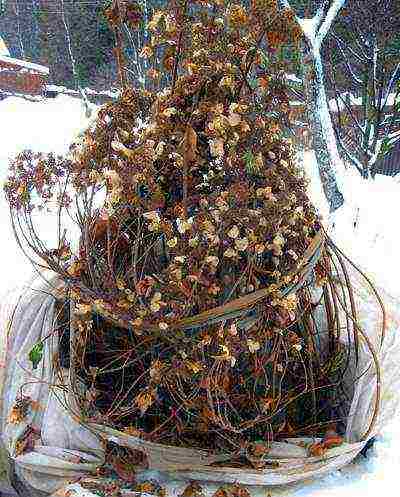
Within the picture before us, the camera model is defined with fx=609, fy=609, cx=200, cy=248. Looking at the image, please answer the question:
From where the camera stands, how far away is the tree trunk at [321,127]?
16.7 feet

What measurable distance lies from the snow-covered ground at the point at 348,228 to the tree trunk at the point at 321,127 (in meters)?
0.16

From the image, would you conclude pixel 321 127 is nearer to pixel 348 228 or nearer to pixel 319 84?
pixel 319 84

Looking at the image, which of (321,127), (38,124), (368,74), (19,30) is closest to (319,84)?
(321,127)

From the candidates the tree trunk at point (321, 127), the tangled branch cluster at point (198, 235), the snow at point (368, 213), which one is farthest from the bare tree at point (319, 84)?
the tangled branch cluster at point (198, 235)

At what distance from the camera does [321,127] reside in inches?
209

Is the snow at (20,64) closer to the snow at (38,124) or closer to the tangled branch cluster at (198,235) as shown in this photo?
the snow at (38,124)

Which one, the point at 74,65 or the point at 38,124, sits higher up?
the point at 74,65

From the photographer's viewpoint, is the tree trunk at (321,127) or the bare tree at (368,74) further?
the bare tree at (368,74)

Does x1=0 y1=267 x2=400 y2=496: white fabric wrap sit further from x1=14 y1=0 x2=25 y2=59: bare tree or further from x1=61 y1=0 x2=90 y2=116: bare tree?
x1=14 y1=0 x2=25 y2=59: bare tree

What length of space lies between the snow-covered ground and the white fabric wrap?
64mm

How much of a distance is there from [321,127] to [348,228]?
954 millimetres

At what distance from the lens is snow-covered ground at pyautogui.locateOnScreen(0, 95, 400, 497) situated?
1.46 metres

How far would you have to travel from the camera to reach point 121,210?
1.35 meters

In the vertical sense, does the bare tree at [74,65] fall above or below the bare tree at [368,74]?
above
